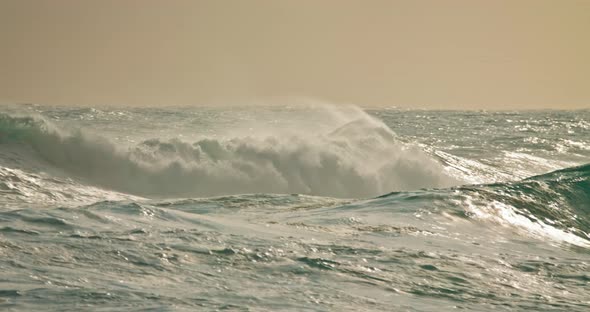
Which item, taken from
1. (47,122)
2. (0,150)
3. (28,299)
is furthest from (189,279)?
(47,122)

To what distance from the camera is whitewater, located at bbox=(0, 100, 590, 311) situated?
709 cm

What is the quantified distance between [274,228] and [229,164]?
10852mm

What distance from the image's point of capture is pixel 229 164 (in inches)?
838

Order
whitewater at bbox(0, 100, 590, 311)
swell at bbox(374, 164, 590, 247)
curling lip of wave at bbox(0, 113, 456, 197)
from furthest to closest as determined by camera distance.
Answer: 1. curling lip of wave at bbox(0, 113, 456, 197)
2. swell at bbox(374, 164, 590, 247)
3. whitewater at bbox(0, 100, 590, 311)

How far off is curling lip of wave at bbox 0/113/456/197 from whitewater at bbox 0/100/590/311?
0.17 feet

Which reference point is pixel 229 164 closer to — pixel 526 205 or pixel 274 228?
pixel 526 205

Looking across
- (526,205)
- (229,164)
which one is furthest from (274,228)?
(229,164)

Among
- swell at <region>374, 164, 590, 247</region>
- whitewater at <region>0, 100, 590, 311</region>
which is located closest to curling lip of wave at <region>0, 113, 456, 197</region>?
whitewater at <region>0, 100, 590, 311</region>

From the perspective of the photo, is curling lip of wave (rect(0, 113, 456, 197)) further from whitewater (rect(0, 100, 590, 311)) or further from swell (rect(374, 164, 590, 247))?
swell (rect(374, 164, 590, 247))

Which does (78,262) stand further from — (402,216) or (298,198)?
(298,198)

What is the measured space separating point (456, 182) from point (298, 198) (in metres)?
8.42

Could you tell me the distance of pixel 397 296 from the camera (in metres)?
7.44

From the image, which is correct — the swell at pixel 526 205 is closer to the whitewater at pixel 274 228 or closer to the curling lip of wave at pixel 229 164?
the whitewater at pixel 274 228

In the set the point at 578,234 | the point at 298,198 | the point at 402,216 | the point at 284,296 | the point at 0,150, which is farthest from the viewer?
the point at 0,150
